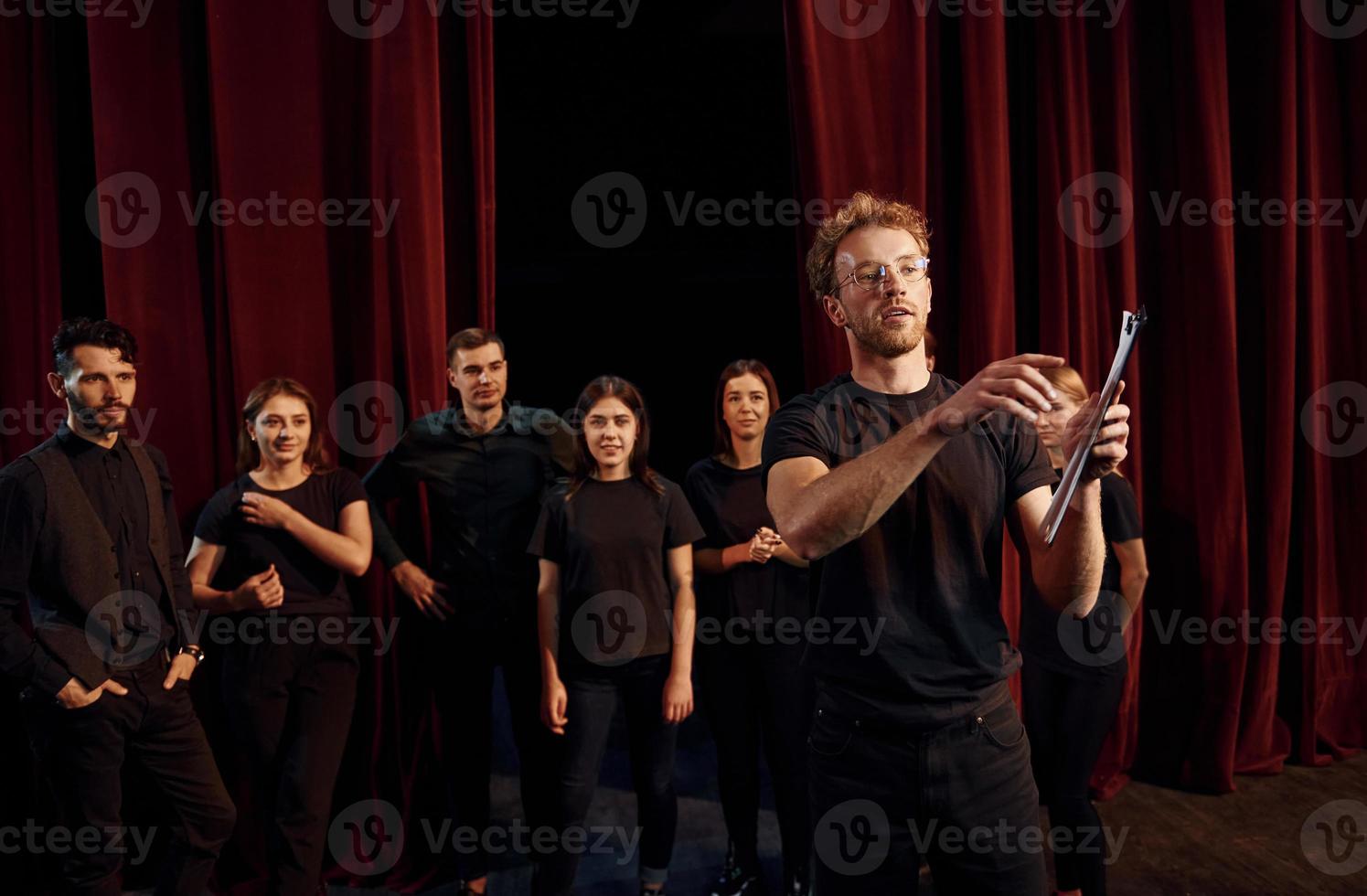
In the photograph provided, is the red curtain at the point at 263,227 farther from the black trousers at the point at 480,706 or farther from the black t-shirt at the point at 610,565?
the black t-shirt at the point at 610,565

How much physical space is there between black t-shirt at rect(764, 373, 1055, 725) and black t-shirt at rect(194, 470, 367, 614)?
5.60 feet

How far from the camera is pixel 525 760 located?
10.1ft

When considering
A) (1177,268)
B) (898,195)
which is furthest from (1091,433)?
(1177,268)

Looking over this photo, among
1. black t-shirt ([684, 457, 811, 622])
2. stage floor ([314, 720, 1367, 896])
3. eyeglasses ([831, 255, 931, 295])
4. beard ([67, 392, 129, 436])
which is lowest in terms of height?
stage floor ([314, 720, 1367, 896])

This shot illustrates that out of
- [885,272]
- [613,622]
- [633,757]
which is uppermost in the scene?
[885,272]

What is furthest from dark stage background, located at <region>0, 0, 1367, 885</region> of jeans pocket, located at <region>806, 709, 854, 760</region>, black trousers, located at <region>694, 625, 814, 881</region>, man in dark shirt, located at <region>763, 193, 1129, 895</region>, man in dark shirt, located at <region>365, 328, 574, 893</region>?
jeans pocket, located at <region>806, 709, 854, 760</region>

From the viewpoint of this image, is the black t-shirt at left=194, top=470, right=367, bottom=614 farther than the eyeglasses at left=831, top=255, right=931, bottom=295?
Yes

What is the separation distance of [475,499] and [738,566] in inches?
33.2

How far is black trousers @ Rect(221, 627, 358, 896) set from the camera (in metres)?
2.66

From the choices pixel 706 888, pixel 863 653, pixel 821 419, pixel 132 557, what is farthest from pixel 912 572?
pixel 132 557

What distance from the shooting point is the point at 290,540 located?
2.83 metres

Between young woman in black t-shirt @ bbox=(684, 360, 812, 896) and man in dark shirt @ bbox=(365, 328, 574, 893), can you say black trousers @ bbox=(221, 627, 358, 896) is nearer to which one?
man in dark shirt @ bbox=(365, 328, 574, 893)

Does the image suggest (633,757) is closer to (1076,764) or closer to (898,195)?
(1076,764)

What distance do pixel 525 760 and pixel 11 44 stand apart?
2.72 meters
